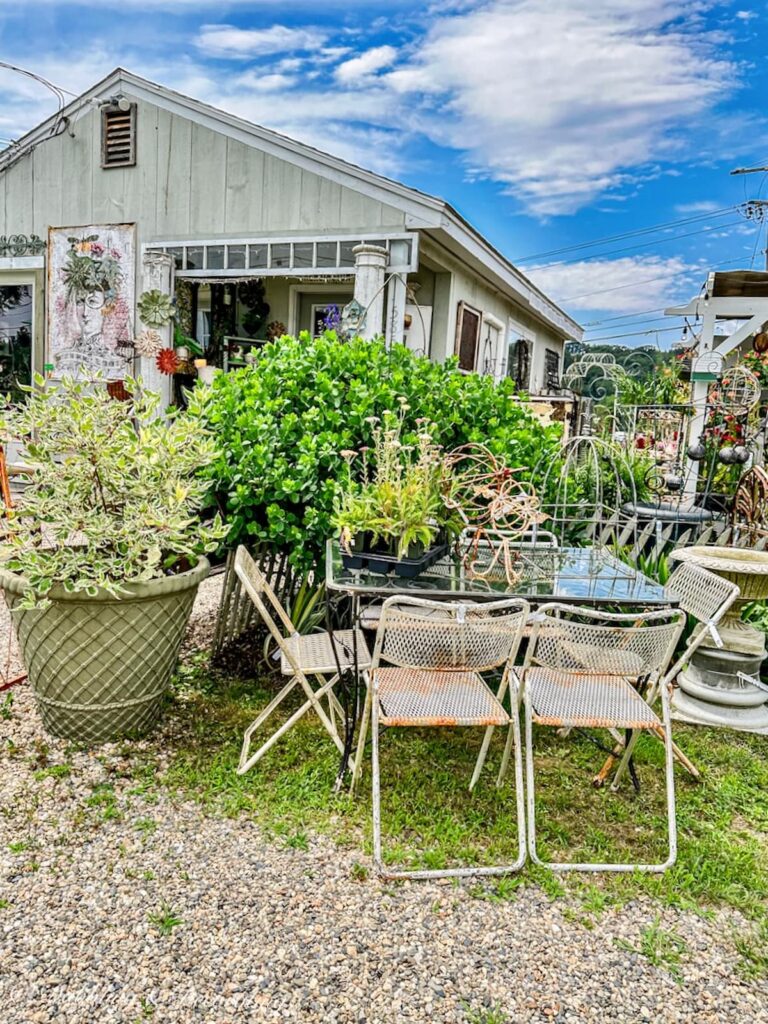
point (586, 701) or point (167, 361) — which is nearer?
point (586, 701)

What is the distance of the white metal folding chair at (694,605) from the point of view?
261cm

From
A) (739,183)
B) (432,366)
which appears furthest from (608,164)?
(432,366)

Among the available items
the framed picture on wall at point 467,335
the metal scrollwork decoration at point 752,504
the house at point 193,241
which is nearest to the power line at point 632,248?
the framed picture on wall at point 467,335

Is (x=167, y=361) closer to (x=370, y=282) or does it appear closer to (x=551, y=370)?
(x=370, y=282)

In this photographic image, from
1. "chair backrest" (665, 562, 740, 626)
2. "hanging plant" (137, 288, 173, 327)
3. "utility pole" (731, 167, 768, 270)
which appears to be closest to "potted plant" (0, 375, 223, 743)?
"chair backrest" (665, 562, 740, 626)

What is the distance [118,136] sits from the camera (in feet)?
24.0

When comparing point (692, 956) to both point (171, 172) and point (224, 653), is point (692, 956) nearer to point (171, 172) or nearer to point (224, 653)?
point (224, 653)

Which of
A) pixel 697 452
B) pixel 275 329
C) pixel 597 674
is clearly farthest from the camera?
pixel 275 329

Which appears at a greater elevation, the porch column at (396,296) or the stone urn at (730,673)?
the porch column at (396,296)

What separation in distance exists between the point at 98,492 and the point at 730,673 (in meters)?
3.05

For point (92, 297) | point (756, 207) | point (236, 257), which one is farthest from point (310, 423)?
point (756, 207)

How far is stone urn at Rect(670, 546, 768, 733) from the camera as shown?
3.37 meters

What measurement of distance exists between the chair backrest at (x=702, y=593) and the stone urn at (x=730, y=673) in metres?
0.41

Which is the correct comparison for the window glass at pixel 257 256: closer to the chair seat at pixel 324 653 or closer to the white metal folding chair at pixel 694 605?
the chair seat at pixel 324 653
